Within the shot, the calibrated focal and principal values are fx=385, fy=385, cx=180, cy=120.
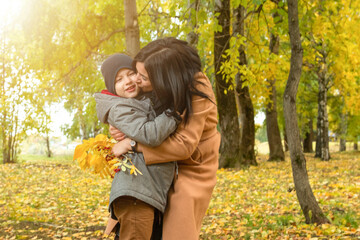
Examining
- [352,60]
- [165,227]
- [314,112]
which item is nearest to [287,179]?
[352,60]

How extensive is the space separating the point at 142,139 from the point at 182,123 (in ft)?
0.76

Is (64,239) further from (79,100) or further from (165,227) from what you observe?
(79,100)

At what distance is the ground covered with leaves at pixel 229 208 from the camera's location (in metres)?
5.05

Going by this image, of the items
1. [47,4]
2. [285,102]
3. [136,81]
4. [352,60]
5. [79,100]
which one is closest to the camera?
[136,81]

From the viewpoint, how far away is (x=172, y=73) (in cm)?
200

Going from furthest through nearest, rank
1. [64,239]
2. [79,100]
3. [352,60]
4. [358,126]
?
[358,126] → [79,100] → [352,60] → [64,239]

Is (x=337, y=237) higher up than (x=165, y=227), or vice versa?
(x=165, y=227)

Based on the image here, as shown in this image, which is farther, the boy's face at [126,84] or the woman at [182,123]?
the boy's face at [126,84]

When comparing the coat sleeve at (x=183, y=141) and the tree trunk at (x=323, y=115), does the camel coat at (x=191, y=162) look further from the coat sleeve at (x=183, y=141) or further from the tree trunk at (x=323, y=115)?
the tree trunk at (x=323, y=115)

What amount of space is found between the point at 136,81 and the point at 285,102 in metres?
3.04

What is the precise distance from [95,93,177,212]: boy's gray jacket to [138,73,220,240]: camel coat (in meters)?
0.06

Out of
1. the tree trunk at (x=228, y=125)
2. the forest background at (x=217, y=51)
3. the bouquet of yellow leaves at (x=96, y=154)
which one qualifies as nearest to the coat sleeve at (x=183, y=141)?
the bouquet of yellow leaves at (x=96, y=154)

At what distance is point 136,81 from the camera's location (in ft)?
7.18

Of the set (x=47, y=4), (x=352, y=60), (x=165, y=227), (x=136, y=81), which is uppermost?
(x=47, y=4)
